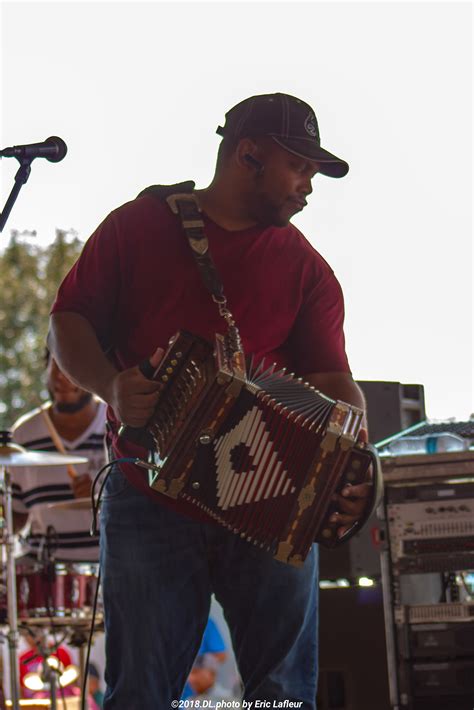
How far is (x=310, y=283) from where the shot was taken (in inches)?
109

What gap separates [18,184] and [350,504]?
3.79 ft

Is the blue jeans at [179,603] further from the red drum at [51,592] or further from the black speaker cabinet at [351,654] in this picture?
the red drum at [51,592]

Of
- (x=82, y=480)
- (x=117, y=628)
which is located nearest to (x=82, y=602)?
(x=82, y=480)

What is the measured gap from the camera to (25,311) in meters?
19.5

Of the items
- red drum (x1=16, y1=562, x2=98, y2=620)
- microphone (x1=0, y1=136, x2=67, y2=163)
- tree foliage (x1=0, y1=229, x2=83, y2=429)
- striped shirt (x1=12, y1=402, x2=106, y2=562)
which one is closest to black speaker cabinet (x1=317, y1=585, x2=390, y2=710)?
striped shirt (x1=12, y1=402, x2=106, y2=562)

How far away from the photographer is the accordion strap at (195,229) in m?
2.55

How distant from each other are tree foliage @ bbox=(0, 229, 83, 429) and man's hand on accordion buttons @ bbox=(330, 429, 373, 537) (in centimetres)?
1582

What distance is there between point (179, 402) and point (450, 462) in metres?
2.04

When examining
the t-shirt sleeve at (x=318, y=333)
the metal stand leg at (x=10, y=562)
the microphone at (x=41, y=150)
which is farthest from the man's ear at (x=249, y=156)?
the metal stand leg at (x=10, y=562)

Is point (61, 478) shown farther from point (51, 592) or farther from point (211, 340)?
point (211, 340)

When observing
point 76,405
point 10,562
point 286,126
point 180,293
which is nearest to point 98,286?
point 180,293

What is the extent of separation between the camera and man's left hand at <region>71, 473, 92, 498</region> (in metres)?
6.07

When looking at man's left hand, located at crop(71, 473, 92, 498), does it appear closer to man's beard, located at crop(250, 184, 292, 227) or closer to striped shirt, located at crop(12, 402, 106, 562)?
striped shirt, located at crop(12, 402, 106, 562)

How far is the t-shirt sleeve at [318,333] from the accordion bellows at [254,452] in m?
0.27
